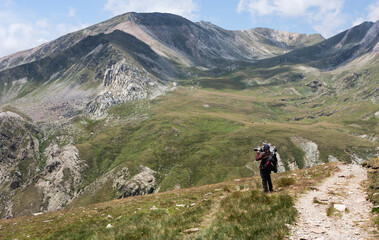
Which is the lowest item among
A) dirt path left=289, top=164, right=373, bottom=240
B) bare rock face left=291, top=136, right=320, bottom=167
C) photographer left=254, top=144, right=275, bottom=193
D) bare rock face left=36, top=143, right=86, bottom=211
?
bare rock face left=291, top=136, right=320, bottom=167

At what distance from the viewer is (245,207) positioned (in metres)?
13.4

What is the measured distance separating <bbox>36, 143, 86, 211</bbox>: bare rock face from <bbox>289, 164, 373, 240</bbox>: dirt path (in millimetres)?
185480

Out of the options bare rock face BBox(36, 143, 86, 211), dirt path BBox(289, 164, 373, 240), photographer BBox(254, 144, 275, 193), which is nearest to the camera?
dirt path BBox(289, 164, 373, 240)

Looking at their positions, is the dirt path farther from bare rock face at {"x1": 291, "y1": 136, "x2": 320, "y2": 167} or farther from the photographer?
bare rock face at {"x1": 291, "y1": 136, "x2": 320, "y2": 167}

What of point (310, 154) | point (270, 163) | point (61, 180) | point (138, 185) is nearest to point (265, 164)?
A: point (270, 163)

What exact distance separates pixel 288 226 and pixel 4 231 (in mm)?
25722

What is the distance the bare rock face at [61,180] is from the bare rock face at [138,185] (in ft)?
128

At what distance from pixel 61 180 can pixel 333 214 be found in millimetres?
204623

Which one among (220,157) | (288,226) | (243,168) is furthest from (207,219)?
(220,157)

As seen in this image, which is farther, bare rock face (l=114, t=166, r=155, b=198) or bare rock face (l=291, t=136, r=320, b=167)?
bare rock face (l=291, t=136, r=320, b=167)

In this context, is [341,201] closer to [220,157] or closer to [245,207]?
[245,207]

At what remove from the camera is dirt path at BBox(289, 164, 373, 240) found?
29.7 feet

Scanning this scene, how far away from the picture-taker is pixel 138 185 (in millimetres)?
160500

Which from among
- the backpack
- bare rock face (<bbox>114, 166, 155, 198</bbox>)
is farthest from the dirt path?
bare rock face (<bbox>114, 166, 155, 198</bbox>)
